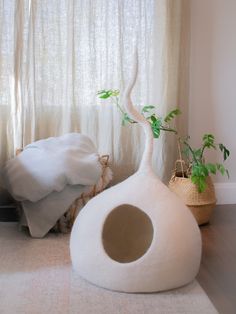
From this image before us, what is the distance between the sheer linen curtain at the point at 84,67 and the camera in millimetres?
2516

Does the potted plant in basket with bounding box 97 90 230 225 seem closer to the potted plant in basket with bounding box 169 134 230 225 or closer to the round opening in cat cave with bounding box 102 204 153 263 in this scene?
the potted plant in basket with bounding box 169 134 230 225

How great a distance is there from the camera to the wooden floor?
1625 millimetres

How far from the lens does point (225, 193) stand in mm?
2998

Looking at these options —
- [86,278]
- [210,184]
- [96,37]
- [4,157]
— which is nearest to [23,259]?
[86,278]

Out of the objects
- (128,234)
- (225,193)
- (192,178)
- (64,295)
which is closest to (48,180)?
(128,234)

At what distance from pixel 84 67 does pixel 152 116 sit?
55cm

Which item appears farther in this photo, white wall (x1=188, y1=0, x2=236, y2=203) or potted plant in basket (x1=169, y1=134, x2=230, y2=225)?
white wall (x1=188, y1=0, x2=236, y2=203)

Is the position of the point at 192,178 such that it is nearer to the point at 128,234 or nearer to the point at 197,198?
the point at 197,198

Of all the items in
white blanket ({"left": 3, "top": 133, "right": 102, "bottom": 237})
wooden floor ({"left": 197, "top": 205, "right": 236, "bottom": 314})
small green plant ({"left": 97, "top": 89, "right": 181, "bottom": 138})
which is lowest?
wooden floor ({"left": 197, "top": 205, "right": 236, "bottom": 314})

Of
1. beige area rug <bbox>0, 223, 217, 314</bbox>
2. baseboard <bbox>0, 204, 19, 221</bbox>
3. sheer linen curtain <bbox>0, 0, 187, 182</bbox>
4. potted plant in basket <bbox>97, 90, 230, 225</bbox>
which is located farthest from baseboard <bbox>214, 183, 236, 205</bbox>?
baseboard <bbox>0, 204, 19, 221</bbox>

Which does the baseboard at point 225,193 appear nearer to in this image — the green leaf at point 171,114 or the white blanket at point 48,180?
the green leaf at point 171,114

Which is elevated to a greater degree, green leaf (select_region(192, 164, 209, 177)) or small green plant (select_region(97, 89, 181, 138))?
small green plant (select_region(97, 89, 181, 138))

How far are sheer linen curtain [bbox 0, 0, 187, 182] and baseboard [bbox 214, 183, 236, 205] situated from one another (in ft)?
1.68

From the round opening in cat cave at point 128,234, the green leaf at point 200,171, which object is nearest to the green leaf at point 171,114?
the green leaf at point 200,171
